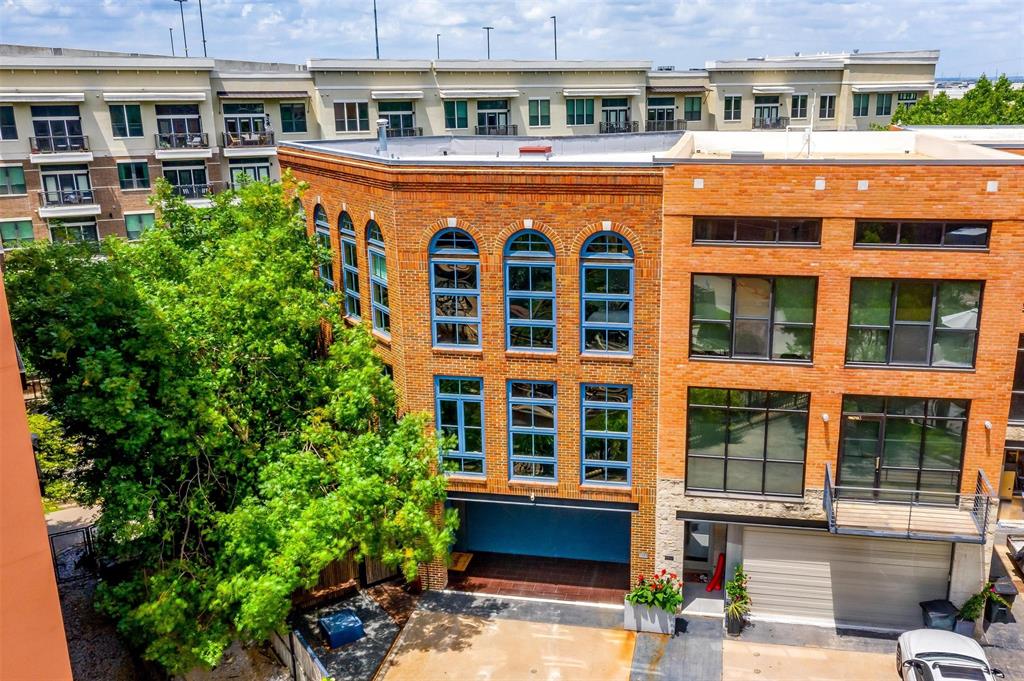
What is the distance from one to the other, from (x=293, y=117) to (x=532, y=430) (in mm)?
37532

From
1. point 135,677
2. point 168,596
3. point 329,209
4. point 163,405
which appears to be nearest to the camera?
point 168,596

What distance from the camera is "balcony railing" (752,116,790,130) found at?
6201cm

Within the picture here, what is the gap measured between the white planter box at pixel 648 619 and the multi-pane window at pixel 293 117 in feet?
136

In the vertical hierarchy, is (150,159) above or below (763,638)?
above

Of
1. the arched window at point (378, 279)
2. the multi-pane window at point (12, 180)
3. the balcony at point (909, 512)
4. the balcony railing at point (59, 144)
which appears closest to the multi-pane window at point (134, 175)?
the balcony railing at point (59, 144)

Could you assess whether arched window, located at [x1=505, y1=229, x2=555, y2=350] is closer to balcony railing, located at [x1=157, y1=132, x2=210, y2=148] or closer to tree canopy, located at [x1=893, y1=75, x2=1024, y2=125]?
tree canopy, located at [x1=893, y1=75, x2=1024, y2=125]

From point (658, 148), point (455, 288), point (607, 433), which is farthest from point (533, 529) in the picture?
point (658, 148)

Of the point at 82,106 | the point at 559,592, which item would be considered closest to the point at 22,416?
the point at 559,592

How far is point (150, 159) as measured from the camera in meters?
49.1

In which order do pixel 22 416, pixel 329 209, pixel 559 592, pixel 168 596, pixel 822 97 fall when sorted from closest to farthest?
pixel 22 416 → pixel 168 596 → pixel 559 592 → pixel 329 209 → pixel 822 97

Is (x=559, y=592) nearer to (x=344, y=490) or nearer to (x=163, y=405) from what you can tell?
(x=344, y=490)

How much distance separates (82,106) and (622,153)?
34.0 meters

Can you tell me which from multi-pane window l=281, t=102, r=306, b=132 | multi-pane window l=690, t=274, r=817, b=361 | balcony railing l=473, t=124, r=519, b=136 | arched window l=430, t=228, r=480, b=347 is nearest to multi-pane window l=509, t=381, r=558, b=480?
arched window l=430, t=228, r=480, b=347

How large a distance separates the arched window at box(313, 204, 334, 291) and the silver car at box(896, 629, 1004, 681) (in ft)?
65.6
